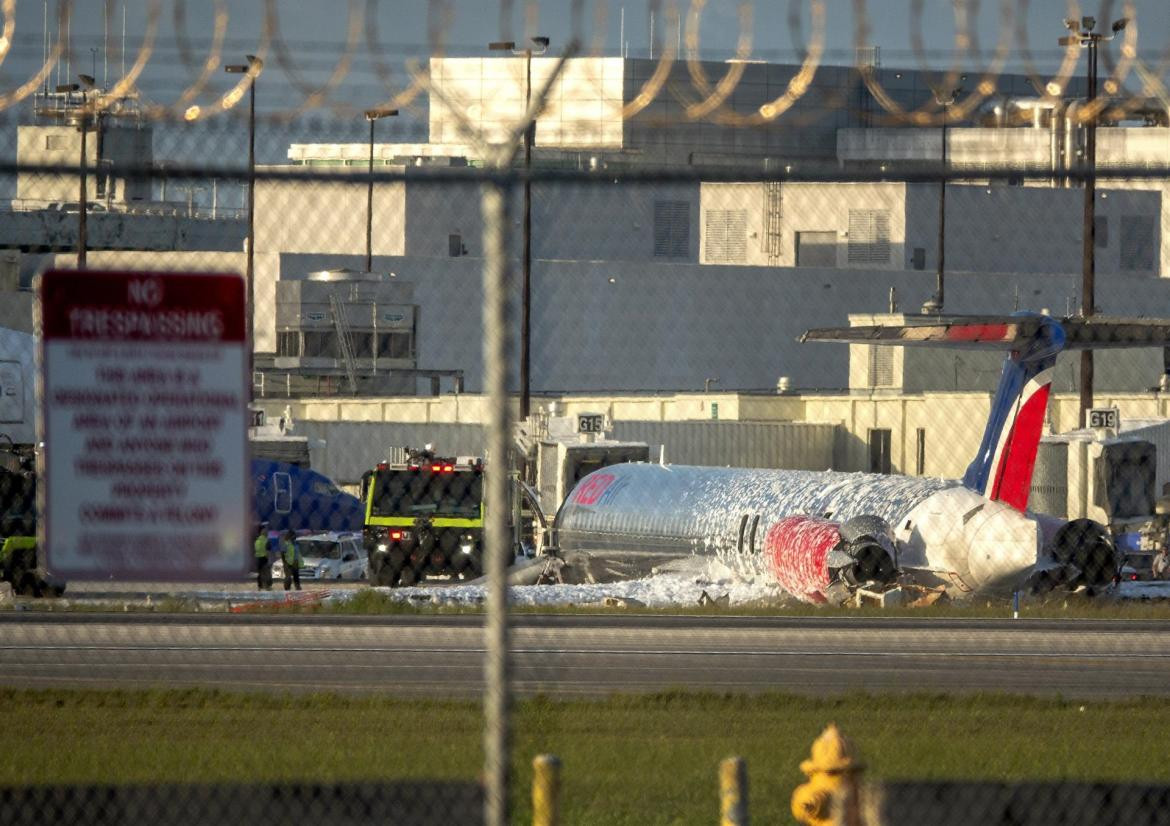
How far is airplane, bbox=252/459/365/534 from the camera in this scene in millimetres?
43781

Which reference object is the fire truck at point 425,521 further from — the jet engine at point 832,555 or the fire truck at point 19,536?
the jet engine at point 832,555

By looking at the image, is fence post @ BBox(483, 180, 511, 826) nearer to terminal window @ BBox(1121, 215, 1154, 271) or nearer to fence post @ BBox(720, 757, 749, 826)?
fence post @ BBox(720, 757, 749, 826)

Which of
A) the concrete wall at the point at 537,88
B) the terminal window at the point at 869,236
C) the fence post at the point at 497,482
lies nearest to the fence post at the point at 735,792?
the fence post at the point at 497,482

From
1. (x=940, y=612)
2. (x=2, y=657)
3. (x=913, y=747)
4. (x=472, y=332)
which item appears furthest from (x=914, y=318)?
(x=913, y=747)

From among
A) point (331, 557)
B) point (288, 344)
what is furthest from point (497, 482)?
point (288, 344)

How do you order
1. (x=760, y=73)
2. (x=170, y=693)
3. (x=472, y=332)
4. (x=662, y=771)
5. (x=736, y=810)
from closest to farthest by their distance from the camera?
(x=736, y=810), (x=662, y=771), (x=170, y=693), (x=472, y=332), (x=760, y=73)

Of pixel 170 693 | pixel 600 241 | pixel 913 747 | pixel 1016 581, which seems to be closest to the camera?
pixel 913 747

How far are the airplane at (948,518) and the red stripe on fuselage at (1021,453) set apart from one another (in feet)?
0.05

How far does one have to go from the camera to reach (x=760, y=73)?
3435 inches

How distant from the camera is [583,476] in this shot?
42781mm

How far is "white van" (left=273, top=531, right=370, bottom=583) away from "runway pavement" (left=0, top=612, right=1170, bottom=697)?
52.7ft

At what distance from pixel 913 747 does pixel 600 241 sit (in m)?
62.0

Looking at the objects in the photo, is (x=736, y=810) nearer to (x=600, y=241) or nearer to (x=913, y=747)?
(x=913, y=747)

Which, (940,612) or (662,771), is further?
(940,612)
